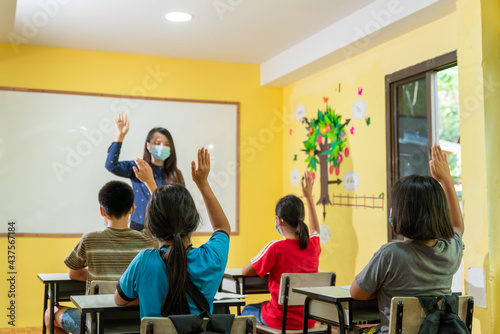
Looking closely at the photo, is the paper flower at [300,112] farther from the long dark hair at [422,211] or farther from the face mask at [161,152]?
the long dark hair at [422,211]

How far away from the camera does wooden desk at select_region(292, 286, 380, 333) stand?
232cm

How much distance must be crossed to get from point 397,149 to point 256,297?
236cm

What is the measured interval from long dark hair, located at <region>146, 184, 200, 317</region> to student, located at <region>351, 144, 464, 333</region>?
686mm

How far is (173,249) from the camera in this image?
1.85 m

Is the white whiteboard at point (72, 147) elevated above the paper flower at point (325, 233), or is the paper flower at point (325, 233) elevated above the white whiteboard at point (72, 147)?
the white whiteboard at point (72, 147)

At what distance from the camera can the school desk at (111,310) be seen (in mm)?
2025

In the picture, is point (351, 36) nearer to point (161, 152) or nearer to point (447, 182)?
point (161, 152)

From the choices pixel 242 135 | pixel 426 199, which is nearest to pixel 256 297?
pixel 242 135

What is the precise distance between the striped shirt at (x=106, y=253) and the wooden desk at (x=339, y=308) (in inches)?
35.3

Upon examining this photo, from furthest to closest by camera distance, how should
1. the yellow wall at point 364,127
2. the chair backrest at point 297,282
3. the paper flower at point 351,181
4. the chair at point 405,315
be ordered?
the paper flower at point 351,181
the yellow wall at point 364,127
the chair backrest at point 297,282
the chair at point 405,315

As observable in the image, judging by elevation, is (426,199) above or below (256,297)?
above

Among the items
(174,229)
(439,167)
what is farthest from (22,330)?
(439,167)

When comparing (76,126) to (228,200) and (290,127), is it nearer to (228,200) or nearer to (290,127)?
(228,200)

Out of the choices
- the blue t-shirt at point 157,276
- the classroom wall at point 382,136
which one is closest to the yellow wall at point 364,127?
the classroom wall at point 382,136
